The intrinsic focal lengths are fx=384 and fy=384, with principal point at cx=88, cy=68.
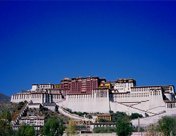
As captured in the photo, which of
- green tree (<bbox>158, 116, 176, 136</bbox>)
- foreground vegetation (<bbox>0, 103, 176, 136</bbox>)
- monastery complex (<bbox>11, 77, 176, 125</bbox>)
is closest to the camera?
green tree (<bbox>158, 116, 176, 136</bbox>)

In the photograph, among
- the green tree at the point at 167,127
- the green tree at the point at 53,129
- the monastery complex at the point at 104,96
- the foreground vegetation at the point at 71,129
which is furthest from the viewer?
the monastery complex at the point at 104,96

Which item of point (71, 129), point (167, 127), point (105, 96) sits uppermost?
point (105, 96)

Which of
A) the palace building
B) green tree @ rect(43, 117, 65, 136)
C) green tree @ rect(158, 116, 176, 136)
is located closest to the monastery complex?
the palace building

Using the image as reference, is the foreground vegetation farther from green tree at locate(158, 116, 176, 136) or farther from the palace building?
the palace building

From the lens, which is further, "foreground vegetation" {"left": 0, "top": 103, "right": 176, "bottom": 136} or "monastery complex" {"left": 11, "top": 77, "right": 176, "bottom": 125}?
"monastery complex" {"left": 11, "top": 77, "right": 176, "bottom": 125}

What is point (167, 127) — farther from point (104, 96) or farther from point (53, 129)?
point (104, 96)

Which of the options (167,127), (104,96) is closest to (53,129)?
(167,127)

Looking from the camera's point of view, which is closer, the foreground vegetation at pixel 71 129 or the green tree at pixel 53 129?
the foreground vegetation at pixel 71 129

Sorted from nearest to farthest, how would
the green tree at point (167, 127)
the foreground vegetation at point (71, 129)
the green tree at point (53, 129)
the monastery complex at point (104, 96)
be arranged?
the green tree at point (167, 127) < the foreground vegetation at point (71, 129) < the green tree at point (53, 129) < the monastery complex at point (104, 96)

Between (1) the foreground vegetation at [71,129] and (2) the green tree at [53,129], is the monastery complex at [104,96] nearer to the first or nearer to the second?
(1) the foreground vegetation at [71,129]

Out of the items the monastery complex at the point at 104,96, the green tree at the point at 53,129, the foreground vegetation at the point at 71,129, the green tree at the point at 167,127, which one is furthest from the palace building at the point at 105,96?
the green tree at the point at 53,129

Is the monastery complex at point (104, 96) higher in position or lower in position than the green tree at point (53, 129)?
higher

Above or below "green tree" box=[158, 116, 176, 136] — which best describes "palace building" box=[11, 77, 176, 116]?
above

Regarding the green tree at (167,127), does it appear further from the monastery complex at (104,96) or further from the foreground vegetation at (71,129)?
the monastery complex at (104,96)
